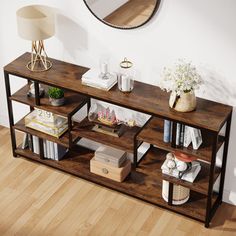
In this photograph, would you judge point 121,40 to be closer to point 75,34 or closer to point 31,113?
point 75,34

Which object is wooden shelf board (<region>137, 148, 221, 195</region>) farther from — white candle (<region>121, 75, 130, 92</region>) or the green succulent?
the green succulent

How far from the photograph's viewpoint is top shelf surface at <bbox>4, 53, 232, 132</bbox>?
3.64 meters

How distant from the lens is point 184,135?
3.74 m

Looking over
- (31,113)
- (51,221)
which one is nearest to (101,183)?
(51,221)

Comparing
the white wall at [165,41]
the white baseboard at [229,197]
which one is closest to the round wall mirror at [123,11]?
the white wall at [165,41]

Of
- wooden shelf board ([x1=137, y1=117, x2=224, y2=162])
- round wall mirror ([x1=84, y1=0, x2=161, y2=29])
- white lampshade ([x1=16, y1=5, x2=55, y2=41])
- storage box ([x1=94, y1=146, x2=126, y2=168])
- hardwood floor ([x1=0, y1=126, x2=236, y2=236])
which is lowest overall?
hardwood floor ([x1=0, y1=126, x2=236, y2=236])

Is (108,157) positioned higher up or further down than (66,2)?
further down

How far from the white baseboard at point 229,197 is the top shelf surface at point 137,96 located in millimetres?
719

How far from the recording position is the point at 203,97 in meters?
3.87

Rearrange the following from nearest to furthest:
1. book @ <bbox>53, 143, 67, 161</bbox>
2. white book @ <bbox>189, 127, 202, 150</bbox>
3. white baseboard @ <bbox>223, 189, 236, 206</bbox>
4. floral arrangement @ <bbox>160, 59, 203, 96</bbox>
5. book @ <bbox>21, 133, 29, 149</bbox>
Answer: floral arrangement @ <bbox>160, 59, 203, 96</bbox>, white book @ <bbox>189, 127, 202, 150</bbox>, white baseboard @ <bbox>223, 189, 236, 206</bbox>, book @ <bbox>53, 143, 67, 161</bbox>, book @ <bbox>21, 133, 29, 149</bbox>

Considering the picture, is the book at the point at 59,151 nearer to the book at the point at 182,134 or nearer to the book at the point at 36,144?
the book at the point at 36,144

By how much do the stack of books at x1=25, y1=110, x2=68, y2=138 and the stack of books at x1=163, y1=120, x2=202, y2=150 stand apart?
90 cm

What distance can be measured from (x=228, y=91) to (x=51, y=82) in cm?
123

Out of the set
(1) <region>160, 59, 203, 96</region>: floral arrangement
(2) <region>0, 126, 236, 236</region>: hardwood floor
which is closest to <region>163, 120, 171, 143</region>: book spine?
(1) <region>160, 59, 203, 96</region>: floral arrangement
